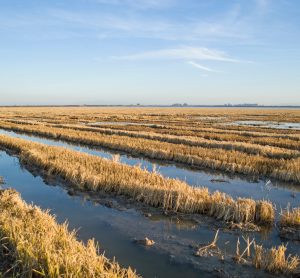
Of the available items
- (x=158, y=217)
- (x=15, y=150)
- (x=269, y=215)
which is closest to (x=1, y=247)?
(x=158, y=217)

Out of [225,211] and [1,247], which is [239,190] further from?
[1,247]

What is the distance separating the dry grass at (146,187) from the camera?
855cm

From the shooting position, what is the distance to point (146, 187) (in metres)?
10.1

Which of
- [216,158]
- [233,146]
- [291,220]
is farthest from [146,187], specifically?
[233,146]

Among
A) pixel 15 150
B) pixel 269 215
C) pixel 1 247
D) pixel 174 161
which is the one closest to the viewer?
pixel 1 247

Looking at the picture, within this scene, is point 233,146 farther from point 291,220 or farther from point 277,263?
point 277,263

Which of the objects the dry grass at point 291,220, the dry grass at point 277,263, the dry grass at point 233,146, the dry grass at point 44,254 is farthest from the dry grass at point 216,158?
the dry grass at point 44,254

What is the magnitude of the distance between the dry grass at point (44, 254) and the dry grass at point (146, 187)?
339cm

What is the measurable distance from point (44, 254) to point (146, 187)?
192 inches

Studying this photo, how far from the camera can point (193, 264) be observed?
6.36 m

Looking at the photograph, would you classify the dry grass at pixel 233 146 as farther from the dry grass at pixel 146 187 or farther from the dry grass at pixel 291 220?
the dry grass at pixel 291 220

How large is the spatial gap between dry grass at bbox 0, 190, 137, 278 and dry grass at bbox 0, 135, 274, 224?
3392 mm

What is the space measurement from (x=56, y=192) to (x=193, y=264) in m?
5.99

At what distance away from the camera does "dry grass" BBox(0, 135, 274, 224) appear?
8.55 metres
